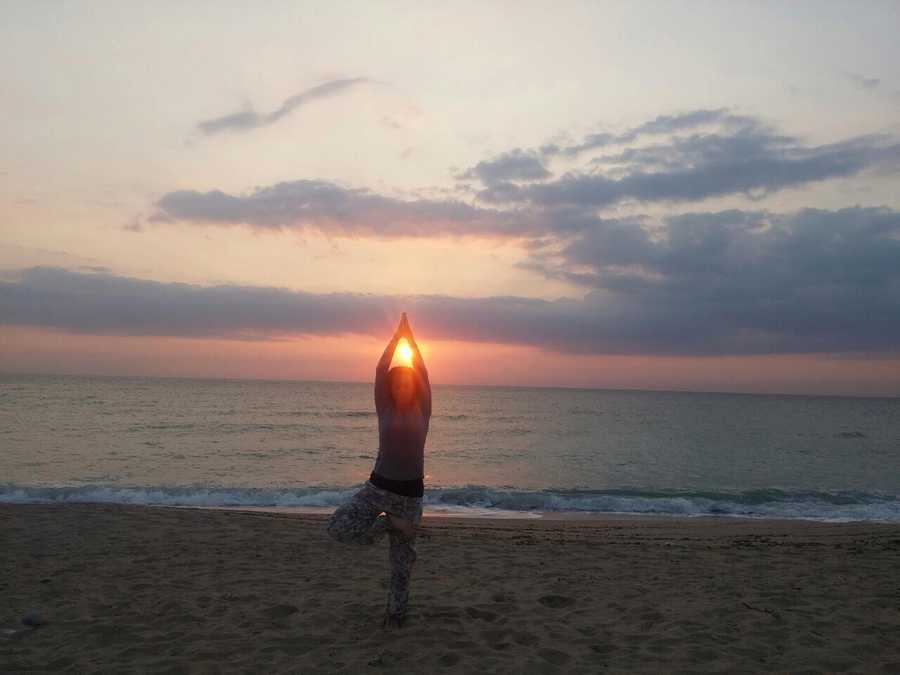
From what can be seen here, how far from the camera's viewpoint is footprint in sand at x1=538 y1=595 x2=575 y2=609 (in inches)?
278

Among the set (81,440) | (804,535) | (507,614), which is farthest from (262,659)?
(81,440)

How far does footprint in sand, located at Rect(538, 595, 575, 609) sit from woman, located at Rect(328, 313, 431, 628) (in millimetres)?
2197

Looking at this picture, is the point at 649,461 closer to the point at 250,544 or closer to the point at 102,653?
the point at 250,544

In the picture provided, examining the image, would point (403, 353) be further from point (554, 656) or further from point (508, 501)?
point (508, 501)

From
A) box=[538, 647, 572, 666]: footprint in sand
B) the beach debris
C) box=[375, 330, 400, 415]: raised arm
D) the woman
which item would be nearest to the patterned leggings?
the woman

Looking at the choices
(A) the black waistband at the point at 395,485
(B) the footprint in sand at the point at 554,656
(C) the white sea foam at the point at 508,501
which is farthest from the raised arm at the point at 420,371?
(C) the white sea foam at the point at 508,501

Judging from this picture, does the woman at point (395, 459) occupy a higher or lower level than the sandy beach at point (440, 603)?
higher

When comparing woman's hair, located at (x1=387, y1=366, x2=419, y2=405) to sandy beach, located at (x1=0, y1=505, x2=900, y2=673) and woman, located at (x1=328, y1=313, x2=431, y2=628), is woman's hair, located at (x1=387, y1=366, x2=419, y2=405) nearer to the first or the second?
woman, located at (x1=328, y1=313, x2=431, y2=628)

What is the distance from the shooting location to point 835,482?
2738 centimetres

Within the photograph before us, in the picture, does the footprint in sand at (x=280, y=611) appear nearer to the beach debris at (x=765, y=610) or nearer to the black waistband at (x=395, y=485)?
the black waistband at (x=395, y=485)

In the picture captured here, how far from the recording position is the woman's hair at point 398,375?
560 centimetres

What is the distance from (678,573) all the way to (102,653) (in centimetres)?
660

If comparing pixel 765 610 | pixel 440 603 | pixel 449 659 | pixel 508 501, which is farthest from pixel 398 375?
pixel 508 501

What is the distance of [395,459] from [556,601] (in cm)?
286
